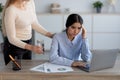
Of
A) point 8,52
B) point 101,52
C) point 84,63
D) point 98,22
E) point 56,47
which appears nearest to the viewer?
point 101,52

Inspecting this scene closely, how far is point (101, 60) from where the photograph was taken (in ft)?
7.43

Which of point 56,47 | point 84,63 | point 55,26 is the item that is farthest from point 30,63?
point 55,26

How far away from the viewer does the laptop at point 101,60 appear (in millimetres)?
2207

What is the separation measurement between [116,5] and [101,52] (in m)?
4.32

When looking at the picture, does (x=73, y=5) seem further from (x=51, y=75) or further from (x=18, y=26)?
(x=51, y=75)

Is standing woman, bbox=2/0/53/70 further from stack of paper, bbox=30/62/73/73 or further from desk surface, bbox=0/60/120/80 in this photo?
desk surface, bbox=0/60/120/80

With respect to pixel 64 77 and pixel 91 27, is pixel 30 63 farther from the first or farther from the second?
pixel 91 27

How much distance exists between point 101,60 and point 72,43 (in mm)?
572

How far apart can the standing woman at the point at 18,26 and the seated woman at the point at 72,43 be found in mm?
266

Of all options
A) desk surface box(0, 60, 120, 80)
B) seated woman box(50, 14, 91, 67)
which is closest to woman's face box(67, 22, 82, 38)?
seated woman box(50, 14, 91, 67)

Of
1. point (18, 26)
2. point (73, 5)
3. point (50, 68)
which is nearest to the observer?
point (50, 68)

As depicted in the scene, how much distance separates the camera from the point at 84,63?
248 cm

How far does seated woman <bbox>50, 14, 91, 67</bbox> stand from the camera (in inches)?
107

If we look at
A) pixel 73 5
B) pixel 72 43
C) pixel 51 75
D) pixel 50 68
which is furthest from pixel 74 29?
pixel 73 5
